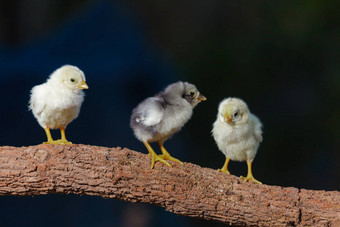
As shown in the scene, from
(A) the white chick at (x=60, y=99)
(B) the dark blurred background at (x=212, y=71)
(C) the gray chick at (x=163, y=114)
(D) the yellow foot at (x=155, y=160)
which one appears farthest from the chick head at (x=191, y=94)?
(B) the dark blurred background at (x=212, y=71)

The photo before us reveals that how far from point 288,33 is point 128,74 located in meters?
1.40

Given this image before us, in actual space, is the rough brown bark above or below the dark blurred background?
below

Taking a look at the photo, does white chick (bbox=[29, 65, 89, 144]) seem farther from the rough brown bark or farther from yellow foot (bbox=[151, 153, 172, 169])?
yellow foot (bbox=[151, 153, 172, 169])

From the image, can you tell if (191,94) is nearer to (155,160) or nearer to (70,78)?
(155,160)

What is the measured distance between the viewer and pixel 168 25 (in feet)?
16.3

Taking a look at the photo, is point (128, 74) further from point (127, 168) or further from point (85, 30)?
point (127, 168)

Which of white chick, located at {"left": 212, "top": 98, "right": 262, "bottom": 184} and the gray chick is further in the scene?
white chick, located at {"left": 212, "top": 98, "right": 262, "bottom": 184}

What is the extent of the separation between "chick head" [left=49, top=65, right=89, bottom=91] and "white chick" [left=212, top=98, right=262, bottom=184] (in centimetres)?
64

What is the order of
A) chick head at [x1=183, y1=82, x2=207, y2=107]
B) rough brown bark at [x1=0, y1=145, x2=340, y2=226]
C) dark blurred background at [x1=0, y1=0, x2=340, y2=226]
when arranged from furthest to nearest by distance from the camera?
dark blurred background at [x1=0, y1=0, x2=340, y2=226]
chick head at [x1=183, y1=82, x2=207, y2=107]
rough brown bark at [x1=0, y1=145, x2=340, y2=226]

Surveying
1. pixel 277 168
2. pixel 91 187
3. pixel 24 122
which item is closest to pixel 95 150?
pixel 91 187

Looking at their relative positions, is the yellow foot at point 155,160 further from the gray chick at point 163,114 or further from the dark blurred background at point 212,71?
the dark blurred background at point 212,71

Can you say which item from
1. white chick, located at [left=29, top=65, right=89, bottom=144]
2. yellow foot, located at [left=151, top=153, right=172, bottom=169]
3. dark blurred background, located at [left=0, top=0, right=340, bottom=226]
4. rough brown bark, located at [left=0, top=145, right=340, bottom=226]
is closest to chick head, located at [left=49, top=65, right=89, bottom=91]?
white chick, located at [left=29, top=65, right=89, bottom=144]

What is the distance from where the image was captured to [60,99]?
93.4 inches

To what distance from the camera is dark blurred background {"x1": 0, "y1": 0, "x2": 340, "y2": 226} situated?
14.6 feet
